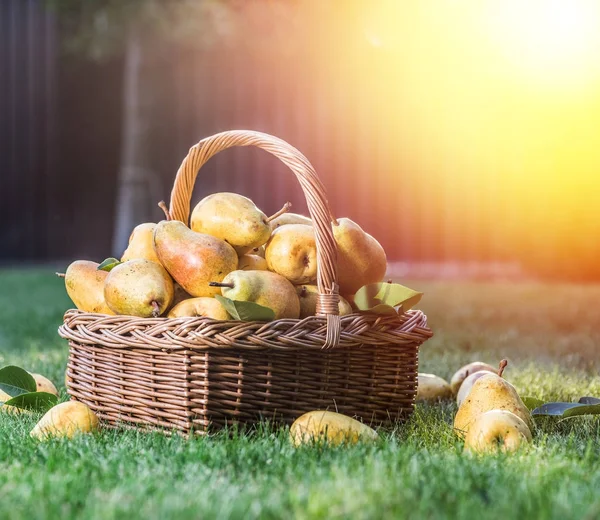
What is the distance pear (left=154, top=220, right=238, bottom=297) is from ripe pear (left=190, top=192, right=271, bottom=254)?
0.14ft

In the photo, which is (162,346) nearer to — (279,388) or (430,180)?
(279,388)

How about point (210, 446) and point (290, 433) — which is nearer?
point (210, 446)

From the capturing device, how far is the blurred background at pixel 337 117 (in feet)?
26.0

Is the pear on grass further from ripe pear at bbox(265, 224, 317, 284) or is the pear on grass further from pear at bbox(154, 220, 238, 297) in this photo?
ripe pear at bbox(265, 224, 317, 284)

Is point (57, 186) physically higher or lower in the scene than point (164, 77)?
lower

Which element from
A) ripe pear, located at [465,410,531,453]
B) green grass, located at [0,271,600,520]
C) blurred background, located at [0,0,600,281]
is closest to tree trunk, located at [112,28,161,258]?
blurred background, located at [0,0,600,281]

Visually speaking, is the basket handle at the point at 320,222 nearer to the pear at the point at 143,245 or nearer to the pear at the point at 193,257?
the pear at the point at 193,257

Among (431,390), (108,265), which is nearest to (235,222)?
(108,265)

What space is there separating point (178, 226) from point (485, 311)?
138 inches

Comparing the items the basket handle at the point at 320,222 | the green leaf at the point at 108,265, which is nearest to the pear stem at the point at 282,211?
the basket handle at the point at 320,222

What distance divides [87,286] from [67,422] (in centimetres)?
42

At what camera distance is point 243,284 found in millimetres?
1847

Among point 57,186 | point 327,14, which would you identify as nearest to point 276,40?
point 327,14

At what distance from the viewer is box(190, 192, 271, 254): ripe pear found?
2.02m
